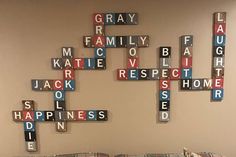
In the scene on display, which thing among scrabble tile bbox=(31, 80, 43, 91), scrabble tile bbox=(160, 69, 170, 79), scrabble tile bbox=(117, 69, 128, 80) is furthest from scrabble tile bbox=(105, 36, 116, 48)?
scrabble tile bbox=(31, 80, 43, 91)

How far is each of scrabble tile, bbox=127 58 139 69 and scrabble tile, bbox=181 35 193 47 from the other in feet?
1.35

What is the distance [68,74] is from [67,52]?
7.4 inches

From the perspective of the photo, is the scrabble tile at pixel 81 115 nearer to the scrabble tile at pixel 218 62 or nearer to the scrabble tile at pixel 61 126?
the scrabble tile at pixel 61 126

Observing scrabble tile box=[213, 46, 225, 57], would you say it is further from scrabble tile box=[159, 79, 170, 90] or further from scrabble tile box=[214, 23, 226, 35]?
scrabble tile box=[159, 79, 170, 90]

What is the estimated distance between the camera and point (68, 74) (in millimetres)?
2162

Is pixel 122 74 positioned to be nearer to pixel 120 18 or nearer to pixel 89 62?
pixel 89 62

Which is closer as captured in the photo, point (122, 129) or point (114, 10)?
point (114, 10)

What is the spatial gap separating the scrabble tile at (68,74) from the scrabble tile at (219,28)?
1257mm

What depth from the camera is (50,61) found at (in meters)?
2.17

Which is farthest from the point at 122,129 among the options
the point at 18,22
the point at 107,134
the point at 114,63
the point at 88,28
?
the point at 18,22

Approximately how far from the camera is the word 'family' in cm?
210

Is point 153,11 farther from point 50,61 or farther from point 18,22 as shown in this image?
point 18,22

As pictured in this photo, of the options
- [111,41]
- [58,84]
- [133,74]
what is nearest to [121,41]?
[111,41]

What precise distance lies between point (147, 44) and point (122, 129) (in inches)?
31.0
